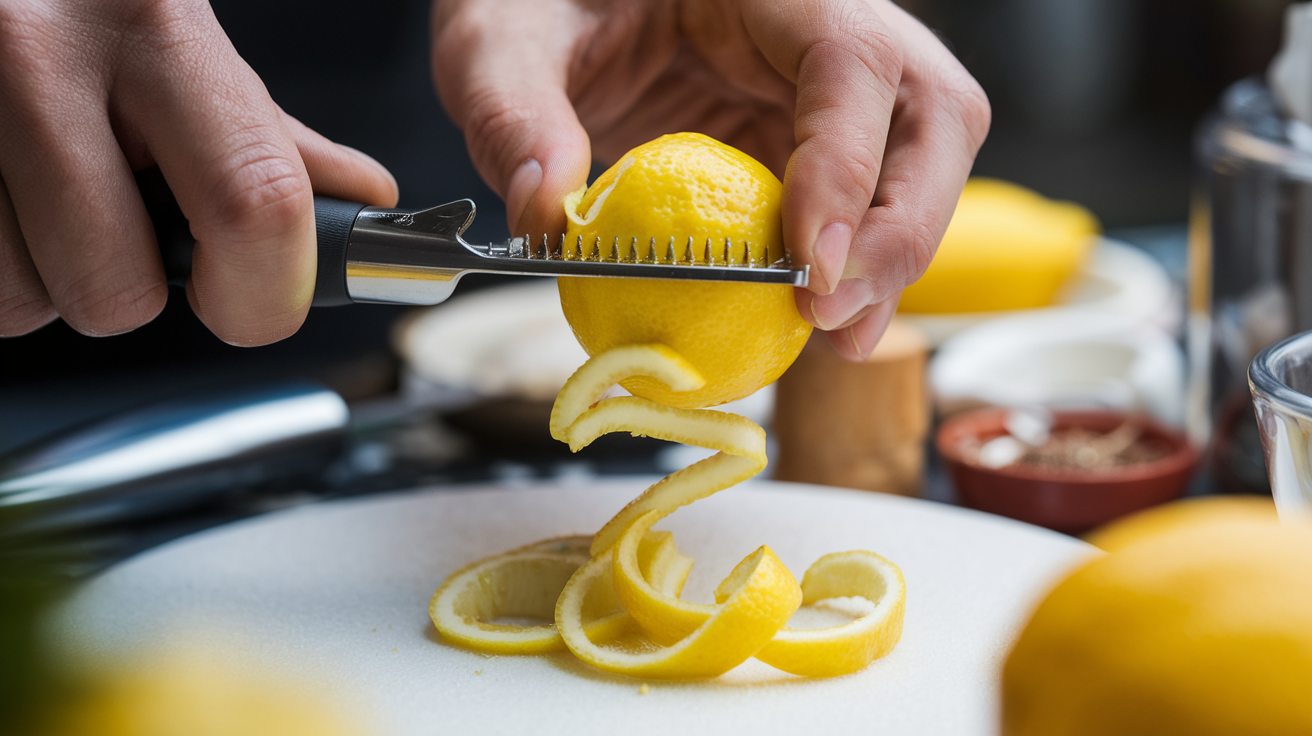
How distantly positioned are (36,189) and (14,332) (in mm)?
158

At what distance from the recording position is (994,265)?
1.75m

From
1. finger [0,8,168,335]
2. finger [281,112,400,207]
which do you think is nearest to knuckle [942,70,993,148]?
finger [281,112,400,207]

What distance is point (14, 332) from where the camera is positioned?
811 millimetres

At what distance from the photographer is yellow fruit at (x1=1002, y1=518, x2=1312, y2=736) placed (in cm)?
39

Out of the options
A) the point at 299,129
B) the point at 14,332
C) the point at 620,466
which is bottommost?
the point at 620,466

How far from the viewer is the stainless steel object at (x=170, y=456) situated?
1.01 m

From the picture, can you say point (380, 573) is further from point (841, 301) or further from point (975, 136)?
point (975, 136)

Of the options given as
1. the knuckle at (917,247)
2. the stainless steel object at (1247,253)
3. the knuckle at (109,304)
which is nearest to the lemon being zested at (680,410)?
the knuckle at (917,247)

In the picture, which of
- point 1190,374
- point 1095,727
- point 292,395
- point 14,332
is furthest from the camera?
point 1190,374

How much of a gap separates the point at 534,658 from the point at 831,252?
37 centimetres

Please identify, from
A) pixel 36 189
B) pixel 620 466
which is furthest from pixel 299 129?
pixel 620 466

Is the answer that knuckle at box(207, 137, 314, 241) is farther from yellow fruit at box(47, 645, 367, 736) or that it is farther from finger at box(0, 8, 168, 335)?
yellow fruit at box(47, 645, 367, 736)

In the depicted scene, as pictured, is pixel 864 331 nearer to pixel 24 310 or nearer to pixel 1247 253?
pixel 1247 253

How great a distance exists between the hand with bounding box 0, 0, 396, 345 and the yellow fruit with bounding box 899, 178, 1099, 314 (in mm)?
1213
